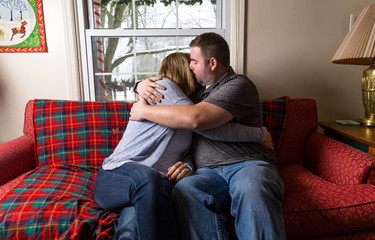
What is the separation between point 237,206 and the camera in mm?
997

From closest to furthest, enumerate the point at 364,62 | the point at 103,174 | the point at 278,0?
the point at 103,174, the point at 364,62, the point at 278,0

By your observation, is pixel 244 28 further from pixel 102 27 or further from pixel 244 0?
pixel 102 27

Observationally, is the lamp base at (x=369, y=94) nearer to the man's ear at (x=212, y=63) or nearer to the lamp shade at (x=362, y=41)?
the lamp shade at (x=362, y=41)


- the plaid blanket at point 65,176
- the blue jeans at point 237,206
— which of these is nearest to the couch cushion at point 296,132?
the blue jeans at point 237,206

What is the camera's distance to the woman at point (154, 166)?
0.94 meters

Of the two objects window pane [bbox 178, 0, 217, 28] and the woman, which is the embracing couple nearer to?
the woman

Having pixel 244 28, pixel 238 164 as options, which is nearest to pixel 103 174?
pixel 238 164

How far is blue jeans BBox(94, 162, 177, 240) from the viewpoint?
92 cm

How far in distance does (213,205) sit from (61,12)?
175 centimetres

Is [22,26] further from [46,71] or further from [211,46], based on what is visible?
[211,46]

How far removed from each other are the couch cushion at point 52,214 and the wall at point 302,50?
1.49 metres

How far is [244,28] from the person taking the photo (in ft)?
6.30

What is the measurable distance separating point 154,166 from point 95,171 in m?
0.58

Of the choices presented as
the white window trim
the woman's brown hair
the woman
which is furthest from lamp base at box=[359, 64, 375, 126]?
the woman's brown hair
